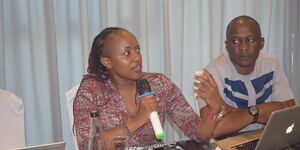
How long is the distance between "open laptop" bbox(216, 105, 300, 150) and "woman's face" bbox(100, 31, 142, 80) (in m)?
0.61

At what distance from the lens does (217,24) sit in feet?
11.5

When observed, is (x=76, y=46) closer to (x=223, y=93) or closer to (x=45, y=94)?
(x=45, y=94)

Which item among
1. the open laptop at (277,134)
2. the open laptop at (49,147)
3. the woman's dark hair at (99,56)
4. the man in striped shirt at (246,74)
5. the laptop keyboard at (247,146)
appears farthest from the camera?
the man in striped shirt at (246,74)

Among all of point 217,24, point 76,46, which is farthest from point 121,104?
point 217,24

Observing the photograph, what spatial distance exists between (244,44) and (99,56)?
0.99 metres

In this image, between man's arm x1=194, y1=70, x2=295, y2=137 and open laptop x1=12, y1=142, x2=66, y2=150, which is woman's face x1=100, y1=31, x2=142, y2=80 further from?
open laptop x1=12, y1=142, x2=66, y2=150

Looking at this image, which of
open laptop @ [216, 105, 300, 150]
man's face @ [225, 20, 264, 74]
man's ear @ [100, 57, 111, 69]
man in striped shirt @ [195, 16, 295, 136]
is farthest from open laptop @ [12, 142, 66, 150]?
man's face @ [225, 20, 264, 74]

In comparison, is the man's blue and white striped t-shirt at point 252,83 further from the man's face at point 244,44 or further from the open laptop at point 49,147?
the open laptop at point 49,147

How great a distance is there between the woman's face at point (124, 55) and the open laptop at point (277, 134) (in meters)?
0.61

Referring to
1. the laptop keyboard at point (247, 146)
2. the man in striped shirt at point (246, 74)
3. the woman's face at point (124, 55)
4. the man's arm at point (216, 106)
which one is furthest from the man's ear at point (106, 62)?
the laptop keyboard at point (247, 146)

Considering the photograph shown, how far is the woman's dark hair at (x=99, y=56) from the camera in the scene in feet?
6.89

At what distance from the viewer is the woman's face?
6.53 ft

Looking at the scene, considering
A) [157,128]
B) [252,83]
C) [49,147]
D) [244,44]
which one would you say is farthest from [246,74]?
[49,147]

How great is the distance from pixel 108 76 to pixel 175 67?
1.38 meters
